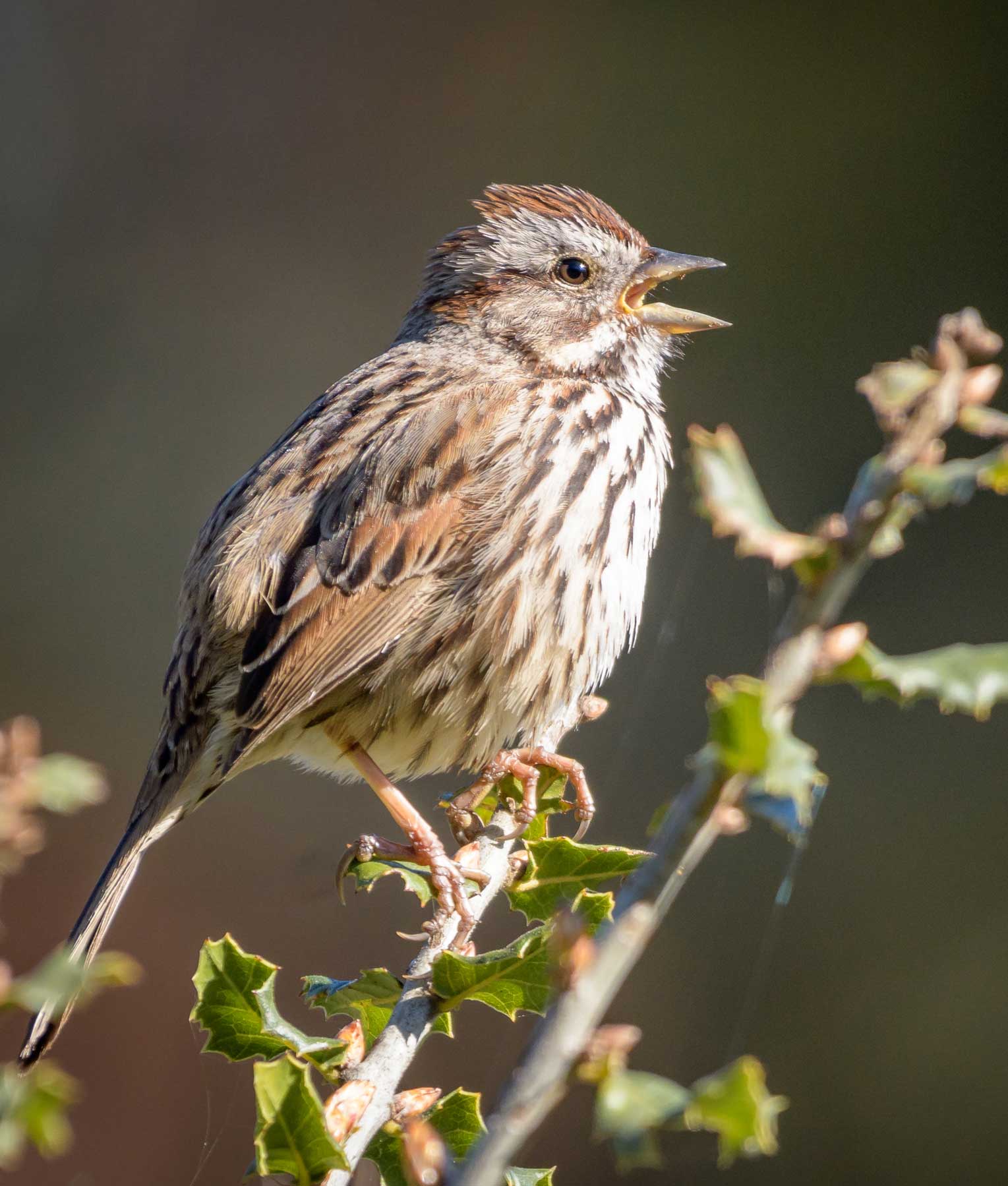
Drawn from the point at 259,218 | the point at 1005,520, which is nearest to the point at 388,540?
the point at 1005,520

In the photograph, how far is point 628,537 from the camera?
9.91ft

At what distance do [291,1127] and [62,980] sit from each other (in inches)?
20.9

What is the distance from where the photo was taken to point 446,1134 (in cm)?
145

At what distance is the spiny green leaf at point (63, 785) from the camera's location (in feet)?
2.54

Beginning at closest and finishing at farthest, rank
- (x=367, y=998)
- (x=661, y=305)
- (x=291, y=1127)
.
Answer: (x=291, y=1127)
(x=367, y=998)
(x=661, y=305)

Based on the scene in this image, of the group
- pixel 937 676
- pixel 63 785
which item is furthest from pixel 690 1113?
pixel 63 785

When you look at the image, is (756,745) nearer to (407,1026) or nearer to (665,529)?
(407,1026)

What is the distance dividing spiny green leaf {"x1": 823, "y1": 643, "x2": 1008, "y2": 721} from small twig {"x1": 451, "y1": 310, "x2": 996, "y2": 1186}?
1.0 inches

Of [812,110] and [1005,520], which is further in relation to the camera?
[812,110]

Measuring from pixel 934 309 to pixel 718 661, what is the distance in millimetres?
1875

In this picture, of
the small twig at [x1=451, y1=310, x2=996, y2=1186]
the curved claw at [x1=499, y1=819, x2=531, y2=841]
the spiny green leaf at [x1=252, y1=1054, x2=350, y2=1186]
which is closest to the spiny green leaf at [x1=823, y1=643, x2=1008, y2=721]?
the small twig at [x1=451, y1=310, x2=996, y2=1186]

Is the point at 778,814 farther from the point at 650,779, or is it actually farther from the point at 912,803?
the point at 912,803

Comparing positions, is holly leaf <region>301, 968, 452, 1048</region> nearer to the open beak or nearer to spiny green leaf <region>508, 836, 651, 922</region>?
spiny green leaf <region>508, 836, 651, 922</region>

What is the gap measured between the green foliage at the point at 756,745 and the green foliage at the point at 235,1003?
813 mm
